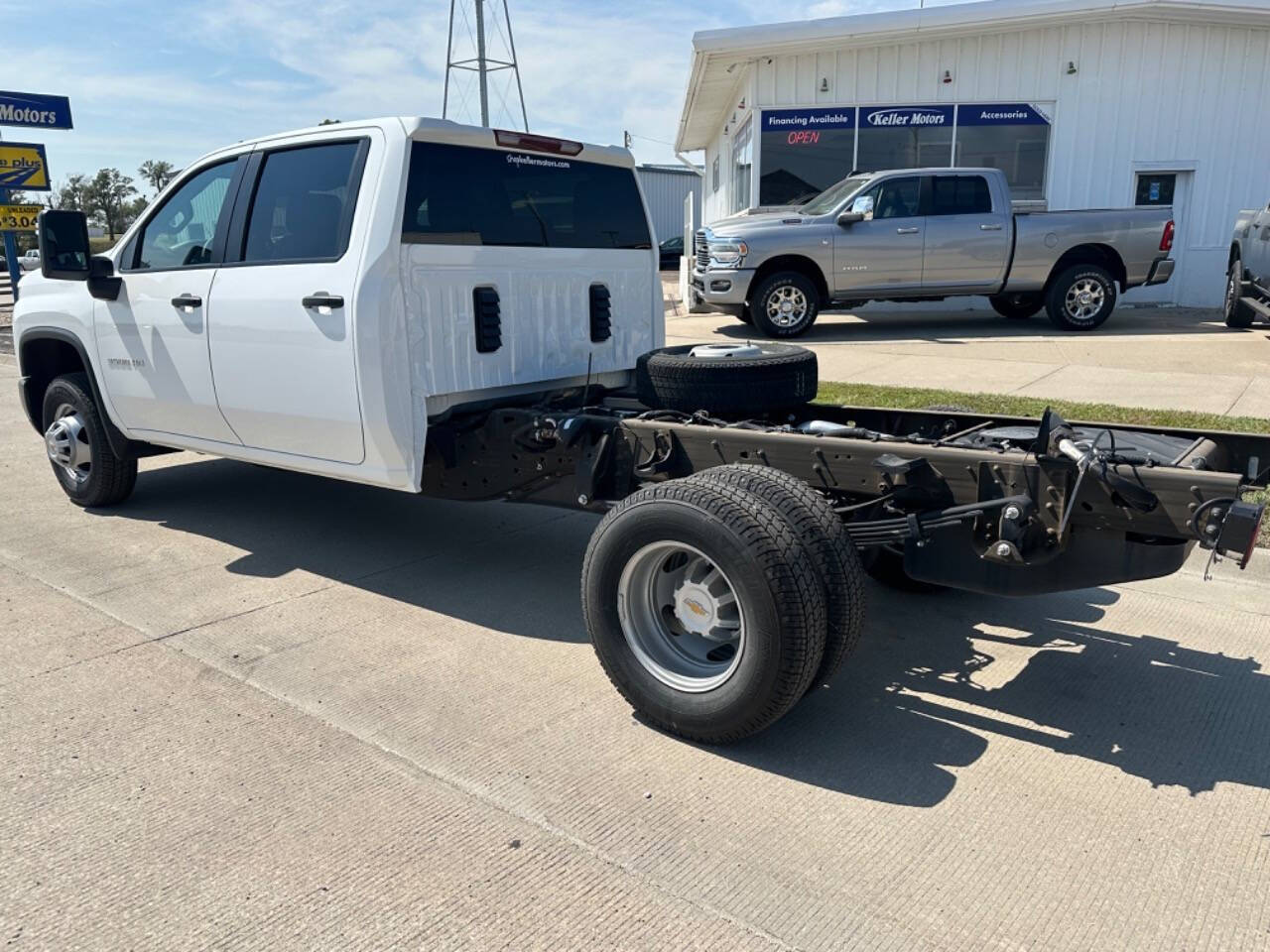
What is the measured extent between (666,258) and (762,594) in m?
33.8

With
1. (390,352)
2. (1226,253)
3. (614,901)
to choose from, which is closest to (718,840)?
(614,901)

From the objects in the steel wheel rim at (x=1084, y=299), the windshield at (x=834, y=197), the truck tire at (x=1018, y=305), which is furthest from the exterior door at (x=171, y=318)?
the truck tire at (x=1018, y=305)

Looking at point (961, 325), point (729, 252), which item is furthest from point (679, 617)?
point (961, 325)

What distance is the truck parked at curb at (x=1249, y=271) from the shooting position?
1220 centimetres

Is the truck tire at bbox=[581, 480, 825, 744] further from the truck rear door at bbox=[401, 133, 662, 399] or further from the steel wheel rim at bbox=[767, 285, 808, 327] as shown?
the steel wheel rim at bbox=[767, 285, 808, 327]

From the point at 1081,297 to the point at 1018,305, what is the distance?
4.56 ft

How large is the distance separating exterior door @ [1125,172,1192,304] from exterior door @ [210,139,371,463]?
16.4 metres

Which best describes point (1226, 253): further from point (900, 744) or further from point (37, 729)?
point (37, 729)

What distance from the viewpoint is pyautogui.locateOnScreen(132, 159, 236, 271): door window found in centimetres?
511

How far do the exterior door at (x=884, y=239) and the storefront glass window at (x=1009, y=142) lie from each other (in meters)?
4.85

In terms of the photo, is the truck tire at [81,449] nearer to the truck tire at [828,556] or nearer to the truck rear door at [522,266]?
the truck rear door at [522,266]

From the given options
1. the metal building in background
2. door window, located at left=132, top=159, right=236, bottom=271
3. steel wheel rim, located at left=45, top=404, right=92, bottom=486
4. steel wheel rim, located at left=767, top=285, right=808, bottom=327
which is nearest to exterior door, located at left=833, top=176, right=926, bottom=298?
steel wheel rim, located at left=767, top=285, right=808, bottom=327

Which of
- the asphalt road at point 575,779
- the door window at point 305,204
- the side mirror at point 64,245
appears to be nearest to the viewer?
the asphalt road at point 575,779

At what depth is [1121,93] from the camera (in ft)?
56.2
